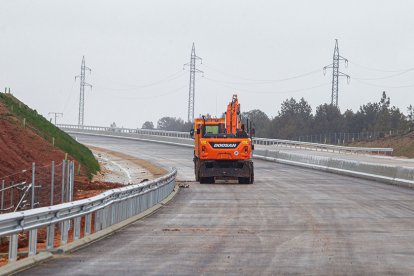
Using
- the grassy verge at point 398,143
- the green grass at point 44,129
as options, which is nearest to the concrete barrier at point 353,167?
the green grass at point 44,129

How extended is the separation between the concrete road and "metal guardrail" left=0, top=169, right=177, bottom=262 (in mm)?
520

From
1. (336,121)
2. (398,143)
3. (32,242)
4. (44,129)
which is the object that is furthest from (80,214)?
(336,121)

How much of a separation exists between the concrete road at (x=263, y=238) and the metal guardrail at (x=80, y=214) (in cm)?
52

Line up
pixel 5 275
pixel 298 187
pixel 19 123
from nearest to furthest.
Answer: pixel 5 275
pixel 298 187
pixel 19 123

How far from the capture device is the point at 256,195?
105 feet

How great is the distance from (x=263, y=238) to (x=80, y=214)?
3.66 metres

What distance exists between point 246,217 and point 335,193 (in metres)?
10.8

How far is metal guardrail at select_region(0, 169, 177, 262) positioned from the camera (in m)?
13.3

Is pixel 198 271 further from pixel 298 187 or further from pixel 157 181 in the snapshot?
pixel 298 187

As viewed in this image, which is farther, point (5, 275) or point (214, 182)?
point (214, 182)

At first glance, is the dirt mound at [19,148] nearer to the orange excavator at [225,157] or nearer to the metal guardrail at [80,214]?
the orange excavator at [225,157]

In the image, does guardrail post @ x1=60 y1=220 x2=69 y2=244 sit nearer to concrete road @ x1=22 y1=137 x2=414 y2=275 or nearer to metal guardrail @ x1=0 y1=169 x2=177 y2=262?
metal guardrail @ x1=0 y1=169 x2=177 y2=262

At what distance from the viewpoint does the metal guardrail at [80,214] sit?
13.3 metres

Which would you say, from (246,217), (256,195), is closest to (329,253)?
(246,217)
